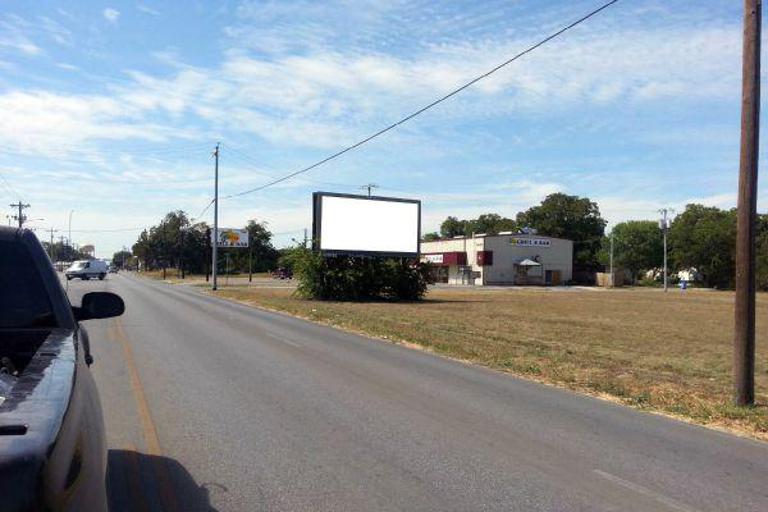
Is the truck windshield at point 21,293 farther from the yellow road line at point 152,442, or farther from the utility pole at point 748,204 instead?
the utility pole at point 748,204

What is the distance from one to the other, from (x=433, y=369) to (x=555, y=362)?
342 centimetres

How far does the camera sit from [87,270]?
6450cm

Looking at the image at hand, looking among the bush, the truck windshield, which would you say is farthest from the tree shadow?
the bush

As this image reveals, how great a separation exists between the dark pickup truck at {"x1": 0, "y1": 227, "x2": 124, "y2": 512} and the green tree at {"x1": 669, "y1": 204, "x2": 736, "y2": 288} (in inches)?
4171

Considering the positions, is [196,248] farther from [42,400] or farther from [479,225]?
[42,400]

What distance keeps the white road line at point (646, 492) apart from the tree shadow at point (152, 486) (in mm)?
3230

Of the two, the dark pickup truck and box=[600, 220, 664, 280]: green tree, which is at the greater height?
box=[600, 220, 664, 280]: green tree

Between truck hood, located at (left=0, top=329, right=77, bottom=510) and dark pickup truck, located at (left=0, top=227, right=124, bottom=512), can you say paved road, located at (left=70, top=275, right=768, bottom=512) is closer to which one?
dark pickup truck, located at (left=0, top=227, right=124, bottom=512)

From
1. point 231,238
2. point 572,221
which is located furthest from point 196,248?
point 572,221

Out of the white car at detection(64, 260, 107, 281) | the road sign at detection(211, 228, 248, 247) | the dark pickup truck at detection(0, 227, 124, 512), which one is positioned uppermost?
the road sign at detection(211, 228, 248, 247)

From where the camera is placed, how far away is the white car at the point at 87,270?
2522 inches

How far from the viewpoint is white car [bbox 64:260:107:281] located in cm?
6406

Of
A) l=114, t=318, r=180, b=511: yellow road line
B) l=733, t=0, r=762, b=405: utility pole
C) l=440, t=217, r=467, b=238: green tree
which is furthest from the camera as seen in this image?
l=440, t=217, r=467, b=238: green tree

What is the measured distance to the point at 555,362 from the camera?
1491 centimetres
